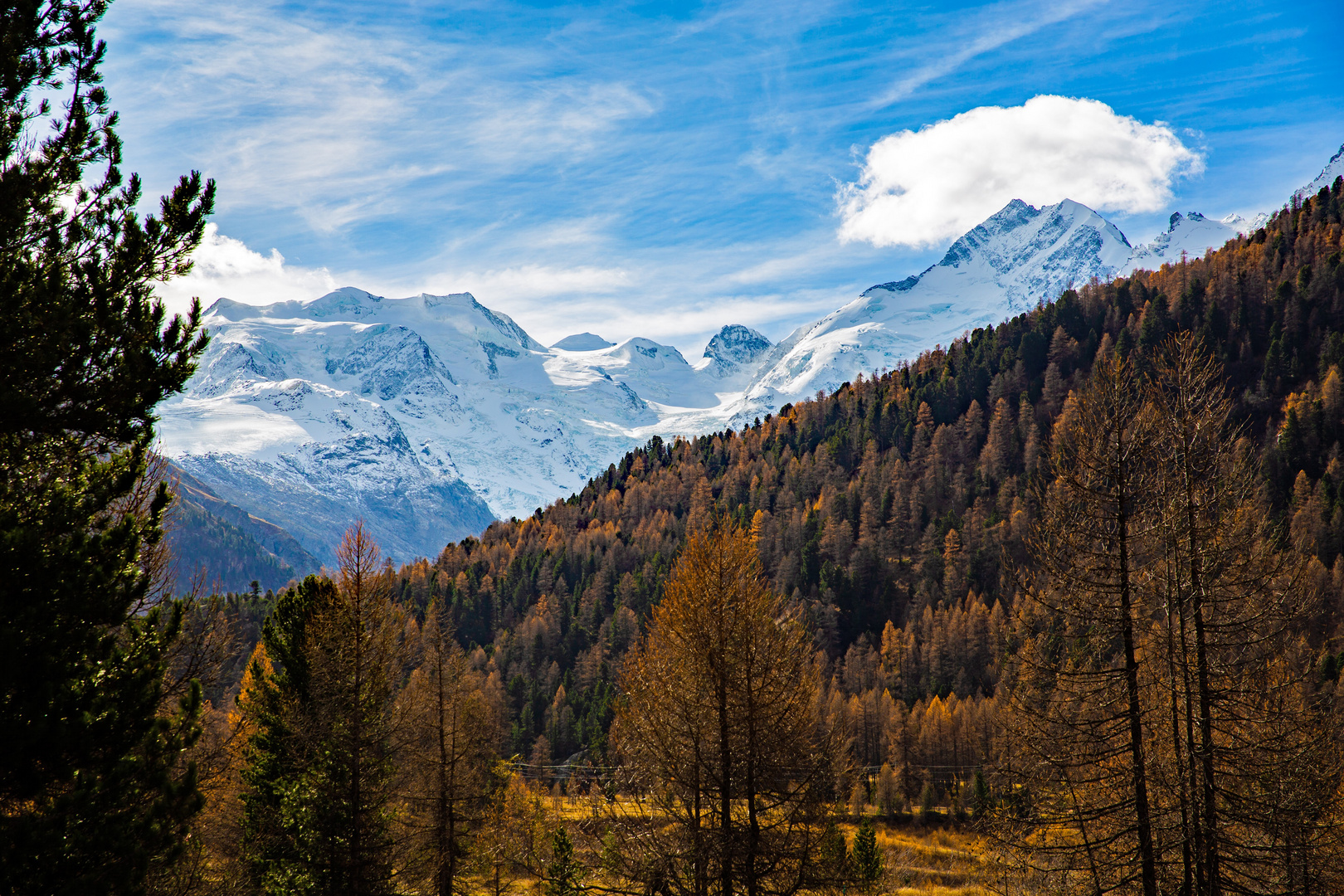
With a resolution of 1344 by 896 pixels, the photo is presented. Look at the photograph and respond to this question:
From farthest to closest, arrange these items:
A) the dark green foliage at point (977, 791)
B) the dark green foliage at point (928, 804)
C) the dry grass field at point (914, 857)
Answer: the dark green foliage at point (928, 804), the dark green foliage at point (977, 791), the dry grass field at point (914, 857)

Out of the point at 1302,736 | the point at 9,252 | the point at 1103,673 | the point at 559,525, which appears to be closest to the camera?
the point at 9,252

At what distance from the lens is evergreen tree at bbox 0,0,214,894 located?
7715 mm

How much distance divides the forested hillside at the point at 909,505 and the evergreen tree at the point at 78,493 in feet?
251

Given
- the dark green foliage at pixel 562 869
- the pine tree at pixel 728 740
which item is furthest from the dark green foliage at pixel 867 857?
the pine tree at pixel 728 740

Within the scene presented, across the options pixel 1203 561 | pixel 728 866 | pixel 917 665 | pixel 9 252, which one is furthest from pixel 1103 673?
pixel 917 665

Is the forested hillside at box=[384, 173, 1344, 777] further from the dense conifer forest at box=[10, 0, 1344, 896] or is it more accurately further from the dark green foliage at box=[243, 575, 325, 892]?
the dark green foliage at box=[243, 575, 325, 892]

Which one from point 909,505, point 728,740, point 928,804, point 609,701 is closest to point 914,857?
point 928,804

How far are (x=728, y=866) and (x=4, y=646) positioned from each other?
11266 millimetres

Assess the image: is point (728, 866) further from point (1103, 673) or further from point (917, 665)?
point (917, 665)

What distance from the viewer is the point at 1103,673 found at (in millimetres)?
13297

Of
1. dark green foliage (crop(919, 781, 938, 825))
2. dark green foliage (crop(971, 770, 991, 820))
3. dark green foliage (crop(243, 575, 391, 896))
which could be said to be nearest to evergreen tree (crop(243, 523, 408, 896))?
dark green foliage (crop(243, 575, 391, 896))

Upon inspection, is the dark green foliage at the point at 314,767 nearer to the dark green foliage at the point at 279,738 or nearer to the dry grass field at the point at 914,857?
the dark green foliage at the point at 279,738

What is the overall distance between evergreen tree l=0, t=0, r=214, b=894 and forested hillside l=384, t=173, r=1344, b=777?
76.6m

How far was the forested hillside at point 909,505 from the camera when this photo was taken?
92.8 meters
